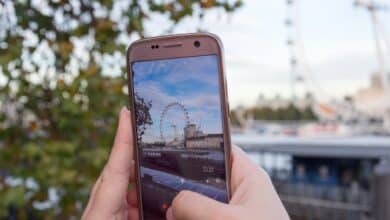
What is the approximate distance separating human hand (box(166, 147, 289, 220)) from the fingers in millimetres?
122

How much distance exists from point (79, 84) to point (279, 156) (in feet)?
14.7

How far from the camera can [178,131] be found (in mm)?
768

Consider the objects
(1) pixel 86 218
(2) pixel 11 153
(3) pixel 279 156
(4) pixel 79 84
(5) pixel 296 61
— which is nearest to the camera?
(1) pixel 86 218

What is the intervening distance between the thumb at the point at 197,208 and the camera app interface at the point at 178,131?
0.31 ft

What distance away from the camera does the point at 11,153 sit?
1785mm

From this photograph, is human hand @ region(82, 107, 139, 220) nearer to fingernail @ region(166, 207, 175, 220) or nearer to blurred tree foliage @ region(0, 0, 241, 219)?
fingernail @ region(166, 207, 175, 220)

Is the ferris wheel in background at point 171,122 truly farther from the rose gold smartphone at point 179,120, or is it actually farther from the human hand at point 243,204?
the human hand at point 243,204

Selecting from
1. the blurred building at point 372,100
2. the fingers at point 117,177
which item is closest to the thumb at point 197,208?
the fingers at point 117,177

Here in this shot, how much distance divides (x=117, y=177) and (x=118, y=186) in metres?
0.01

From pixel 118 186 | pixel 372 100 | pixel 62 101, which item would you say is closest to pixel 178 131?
pixel 118 186

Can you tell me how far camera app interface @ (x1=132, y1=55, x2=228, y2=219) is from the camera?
0.75 metres

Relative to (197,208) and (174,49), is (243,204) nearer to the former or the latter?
(197,208)

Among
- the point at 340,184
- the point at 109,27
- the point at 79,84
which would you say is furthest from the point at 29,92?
the point at 340,184

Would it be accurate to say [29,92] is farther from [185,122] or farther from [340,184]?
[340,184]
